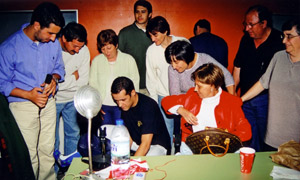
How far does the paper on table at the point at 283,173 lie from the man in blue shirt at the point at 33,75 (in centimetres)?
199

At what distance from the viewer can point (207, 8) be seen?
412 cm

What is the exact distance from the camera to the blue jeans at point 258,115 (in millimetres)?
2709

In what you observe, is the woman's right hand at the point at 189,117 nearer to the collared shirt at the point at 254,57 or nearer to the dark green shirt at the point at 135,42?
the collared shirt at the point at 254,57

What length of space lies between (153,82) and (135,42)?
632 millimetres

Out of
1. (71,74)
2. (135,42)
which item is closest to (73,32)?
(71,74)

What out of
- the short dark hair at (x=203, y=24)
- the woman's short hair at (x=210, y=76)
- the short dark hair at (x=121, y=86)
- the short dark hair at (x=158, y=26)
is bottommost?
the short dark hair at (x=121, y=86)

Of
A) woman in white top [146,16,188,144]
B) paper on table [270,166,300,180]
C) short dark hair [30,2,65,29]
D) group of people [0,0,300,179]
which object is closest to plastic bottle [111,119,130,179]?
group of people [0,0,300,179]

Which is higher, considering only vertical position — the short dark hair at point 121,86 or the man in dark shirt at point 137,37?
the man in dark shirt at point 137,37

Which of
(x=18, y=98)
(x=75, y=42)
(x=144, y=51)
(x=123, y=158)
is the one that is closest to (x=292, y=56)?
(x=123, y=158)

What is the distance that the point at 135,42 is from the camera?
3279 mm

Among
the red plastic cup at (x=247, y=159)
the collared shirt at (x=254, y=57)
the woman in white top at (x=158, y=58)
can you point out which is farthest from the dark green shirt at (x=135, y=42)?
the red plastic cup at (x=247, y=159)

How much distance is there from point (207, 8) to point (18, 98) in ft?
10.8

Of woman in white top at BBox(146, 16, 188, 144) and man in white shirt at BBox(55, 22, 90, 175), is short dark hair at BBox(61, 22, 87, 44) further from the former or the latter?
woman in white top at BBox(146, 16, 188, 144)

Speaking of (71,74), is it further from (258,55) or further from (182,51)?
(258,55)
